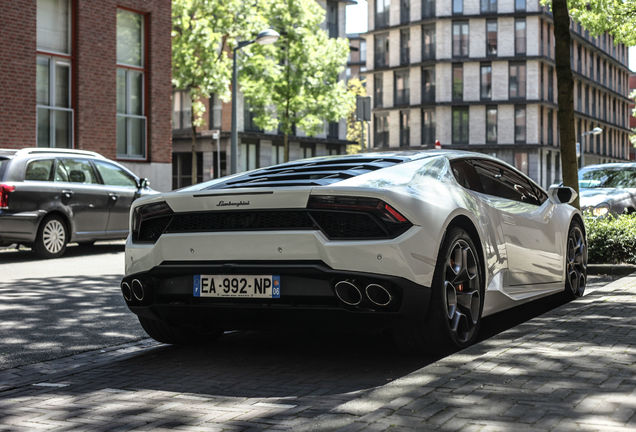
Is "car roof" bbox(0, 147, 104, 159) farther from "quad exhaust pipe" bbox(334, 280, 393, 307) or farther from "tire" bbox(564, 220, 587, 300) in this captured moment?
"quad exhaust pipe" bbox(334, 280, 393, 307)

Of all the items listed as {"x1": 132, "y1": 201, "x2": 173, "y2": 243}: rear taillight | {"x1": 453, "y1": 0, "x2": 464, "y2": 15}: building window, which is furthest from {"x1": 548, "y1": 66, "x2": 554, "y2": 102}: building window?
{"x1": 132, "y1": 201, "x2": 173, "y2": 243}: rear taillight

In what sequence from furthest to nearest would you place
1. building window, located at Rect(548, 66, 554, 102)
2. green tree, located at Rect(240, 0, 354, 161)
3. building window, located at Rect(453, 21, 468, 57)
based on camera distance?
building window, located at Rect(548, 66, 554, 102) → building window, located at Rect(453, 21, 468, 57) → green tree, located at Rect(240, 0, 354, 161)

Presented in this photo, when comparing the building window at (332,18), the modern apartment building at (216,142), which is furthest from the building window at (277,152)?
the building window at (332,18)

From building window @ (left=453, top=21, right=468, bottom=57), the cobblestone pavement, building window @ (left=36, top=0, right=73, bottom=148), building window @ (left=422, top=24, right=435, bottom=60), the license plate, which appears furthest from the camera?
building window @ (left=422, top=24, right=435, bottom=60)

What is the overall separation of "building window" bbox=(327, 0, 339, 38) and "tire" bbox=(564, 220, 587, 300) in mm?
55655

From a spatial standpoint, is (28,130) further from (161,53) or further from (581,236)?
(581,236)

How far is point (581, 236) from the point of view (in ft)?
27.2

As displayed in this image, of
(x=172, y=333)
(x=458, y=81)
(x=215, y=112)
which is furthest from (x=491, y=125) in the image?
(x=172, y=333)

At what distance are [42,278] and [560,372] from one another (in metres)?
7.82

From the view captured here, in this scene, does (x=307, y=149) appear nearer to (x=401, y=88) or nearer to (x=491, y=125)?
(x=401, y=88)

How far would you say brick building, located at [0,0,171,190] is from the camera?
2058cm

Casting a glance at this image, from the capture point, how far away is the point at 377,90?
75062 millimetres

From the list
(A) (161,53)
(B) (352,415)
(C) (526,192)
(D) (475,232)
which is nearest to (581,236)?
(C) (526,192)

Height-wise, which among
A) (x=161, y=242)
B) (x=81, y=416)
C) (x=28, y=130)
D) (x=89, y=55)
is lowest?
(x=81, y=416)
